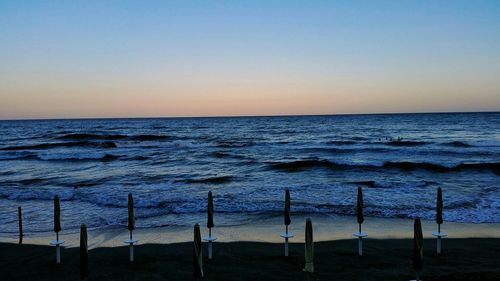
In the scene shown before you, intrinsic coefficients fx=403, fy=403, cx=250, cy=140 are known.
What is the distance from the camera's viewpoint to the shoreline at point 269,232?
926 centimetres

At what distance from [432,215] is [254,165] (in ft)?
53.3

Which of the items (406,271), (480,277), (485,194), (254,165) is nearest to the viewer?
(480,277)

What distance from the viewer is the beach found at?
6840 millimetres

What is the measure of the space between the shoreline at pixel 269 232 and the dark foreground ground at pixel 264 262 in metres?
0.61

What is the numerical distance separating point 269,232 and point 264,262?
97.4 inches

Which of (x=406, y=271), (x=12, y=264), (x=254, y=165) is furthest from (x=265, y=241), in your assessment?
(x=254, y=165)

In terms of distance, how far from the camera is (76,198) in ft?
50.2

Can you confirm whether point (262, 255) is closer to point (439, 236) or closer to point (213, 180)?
point (439, 236)

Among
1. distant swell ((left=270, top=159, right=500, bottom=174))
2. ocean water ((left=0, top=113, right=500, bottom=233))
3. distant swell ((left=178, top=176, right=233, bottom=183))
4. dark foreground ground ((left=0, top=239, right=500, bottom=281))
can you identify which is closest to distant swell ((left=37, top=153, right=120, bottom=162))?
ocean water ((left=0, top=113, right=500, bottom=233))

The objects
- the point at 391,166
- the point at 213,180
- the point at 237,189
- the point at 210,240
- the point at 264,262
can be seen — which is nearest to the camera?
the point at 210,240

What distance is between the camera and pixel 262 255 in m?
7.80

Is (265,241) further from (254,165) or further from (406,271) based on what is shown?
(254,165)

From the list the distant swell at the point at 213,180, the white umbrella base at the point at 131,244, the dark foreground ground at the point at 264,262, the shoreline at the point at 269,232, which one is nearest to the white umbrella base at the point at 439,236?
the dark foreground ground at the point at 264,262

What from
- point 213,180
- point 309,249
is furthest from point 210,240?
point 213,180
